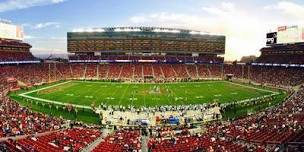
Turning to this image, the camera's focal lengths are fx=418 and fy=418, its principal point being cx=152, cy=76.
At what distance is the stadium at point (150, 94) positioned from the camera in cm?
3098

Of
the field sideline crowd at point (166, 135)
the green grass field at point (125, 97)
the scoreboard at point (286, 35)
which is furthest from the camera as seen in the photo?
the scoreboard at point (286, 35)

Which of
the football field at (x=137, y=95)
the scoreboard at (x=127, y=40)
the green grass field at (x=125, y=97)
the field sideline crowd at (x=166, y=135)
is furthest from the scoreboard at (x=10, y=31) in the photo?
Result: the field sideline crowd at (x=166, y=135)

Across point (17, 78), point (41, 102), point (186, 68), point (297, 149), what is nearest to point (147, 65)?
point (186, 68)

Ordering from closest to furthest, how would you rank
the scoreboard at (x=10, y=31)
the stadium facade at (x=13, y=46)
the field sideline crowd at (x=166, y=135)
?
the field sideline crowd at (x=166, y=135) → the stadium facade at (x=13, y=46) → the scoreboard at (x=10, y=31)

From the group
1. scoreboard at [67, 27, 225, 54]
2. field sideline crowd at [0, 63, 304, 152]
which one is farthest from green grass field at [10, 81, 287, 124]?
scoreboard at [67, 27, 225, 54]

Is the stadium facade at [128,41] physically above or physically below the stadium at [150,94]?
above

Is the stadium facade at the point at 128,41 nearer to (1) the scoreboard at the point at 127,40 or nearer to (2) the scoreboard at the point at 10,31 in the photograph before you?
(1) the scoreboard at the point at 127,40

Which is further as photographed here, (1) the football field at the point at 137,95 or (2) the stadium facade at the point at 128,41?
(2) the stadium facade at the point at 128,41

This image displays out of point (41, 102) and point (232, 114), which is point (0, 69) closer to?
point (41, 102)

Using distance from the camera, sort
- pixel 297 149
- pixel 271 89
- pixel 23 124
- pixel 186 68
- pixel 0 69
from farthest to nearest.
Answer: pixel 186 68, pixel 0 69, pixel 271 89, pixel 23 124, pixel 297 149

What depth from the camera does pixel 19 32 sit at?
112562 mm

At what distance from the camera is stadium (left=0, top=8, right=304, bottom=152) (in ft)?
102

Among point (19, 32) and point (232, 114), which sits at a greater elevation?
point (19, 32)

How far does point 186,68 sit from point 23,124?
3255 inches
